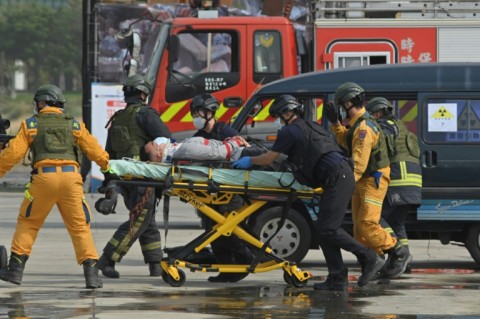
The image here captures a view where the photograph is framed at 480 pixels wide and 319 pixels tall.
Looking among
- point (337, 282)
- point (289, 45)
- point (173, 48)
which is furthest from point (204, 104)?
point (289, 45)

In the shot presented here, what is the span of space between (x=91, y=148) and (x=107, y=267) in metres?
1.40

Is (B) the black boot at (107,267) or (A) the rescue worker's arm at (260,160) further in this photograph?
(B) the black boot at (107,267)

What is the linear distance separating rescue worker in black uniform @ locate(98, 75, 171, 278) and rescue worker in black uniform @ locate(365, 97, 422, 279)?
1.97 metres

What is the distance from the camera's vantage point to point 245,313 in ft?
34.0

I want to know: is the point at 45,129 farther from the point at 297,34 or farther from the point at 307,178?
the point at 297,34

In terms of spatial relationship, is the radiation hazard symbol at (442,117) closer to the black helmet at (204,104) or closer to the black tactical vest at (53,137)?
the black helmet at (204,104)

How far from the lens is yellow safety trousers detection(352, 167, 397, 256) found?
12.2 meters

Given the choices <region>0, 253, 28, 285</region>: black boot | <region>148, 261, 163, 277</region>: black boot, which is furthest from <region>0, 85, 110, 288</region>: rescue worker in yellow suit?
<region>148, 261, 163, 277</region>: black boot

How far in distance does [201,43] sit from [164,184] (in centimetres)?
764

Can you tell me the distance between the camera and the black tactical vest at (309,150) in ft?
38.0

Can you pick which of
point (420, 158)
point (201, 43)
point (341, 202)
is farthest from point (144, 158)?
point (201, 43)

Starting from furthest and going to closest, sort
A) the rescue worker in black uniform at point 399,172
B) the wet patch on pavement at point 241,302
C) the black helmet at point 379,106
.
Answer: the black helmet at point 379,106 → the rescue worker in black uniform at point 399,172 → the wet patch on pavement at point 241,302

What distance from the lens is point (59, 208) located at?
11570mm

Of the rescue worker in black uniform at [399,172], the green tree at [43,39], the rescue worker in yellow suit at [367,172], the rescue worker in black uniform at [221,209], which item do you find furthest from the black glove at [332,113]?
the green tree at [43,39]
